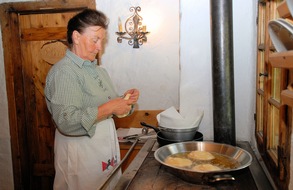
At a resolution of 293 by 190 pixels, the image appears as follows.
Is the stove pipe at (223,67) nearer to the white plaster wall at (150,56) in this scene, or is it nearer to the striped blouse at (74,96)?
the striped blouse at (74,96)

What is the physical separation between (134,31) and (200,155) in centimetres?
144

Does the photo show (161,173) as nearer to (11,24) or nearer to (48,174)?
(48,174)

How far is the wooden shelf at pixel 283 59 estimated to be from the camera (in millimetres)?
562

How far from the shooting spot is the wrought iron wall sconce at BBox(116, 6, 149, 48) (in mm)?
2512

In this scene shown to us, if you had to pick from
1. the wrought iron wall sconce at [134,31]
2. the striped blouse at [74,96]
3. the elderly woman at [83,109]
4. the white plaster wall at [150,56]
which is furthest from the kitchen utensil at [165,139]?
the wrought iron wall sconce at [134,31]

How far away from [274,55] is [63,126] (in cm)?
111

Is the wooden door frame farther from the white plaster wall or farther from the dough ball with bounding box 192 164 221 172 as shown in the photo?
the dough ball with bounding box 192 164 221 172

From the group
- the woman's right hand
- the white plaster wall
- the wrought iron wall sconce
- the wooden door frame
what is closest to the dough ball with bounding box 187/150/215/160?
the woman's right hand

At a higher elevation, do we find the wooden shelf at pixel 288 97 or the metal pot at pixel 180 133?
the wooden shelf at pixel 288 97

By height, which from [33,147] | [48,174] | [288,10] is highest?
[288,10]

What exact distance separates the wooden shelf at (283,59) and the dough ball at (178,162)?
0.75 m

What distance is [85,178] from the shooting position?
1608 millimetres

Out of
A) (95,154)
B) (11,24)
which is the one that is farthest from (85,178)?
(11,24)

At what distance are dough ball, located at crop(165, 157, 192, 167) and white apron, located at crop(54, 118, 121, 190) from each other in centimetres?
44
